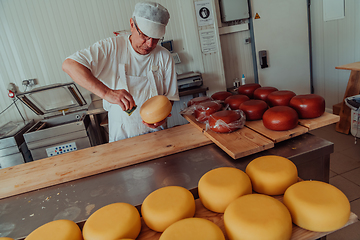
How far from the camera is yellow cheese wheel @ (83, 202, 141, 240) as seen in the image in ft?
2.35

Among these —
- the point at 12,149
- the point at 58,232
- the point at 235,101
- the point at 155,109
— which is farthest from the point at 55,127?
the point at 58,232

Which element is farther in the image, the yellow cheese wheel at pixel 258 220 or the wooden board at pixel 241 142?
the wooden board at pixel 241 142

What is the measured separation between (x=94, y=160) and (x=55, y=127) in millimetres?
1558

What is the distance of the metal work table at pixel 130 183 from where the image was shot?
103 centimetres

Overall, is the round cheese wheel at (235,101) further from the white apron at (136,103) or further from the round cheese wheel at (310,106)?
the white apron at (136,103)

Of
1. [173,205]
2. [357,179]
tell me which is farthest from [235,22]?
[173,205]

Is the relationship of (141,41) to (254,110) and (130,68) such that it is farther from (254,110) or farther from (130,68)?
(254,110)

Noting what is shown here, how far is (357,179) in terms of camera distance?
2309 millimetres

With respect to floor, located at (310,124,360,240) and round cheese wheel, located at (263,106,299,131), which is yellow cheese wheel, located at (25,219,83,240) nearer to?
round cheese wheel, located at (263,106,299,131)

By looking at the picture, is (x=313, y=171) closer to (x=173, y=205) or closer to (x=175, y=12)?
(x=173, y=205)

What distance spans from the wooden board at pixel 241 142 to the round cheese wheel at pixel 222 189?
11.2 inches

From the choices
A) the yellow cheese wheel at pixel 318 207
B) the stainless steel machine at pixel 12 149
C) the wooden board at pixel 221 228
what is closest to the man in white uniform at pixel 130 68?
the wooden board at pixel 221 228

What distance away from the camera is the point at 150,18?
149cm

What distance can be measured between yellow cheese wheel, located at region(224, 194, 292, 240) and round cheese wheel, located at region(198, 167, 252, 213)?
7cm
